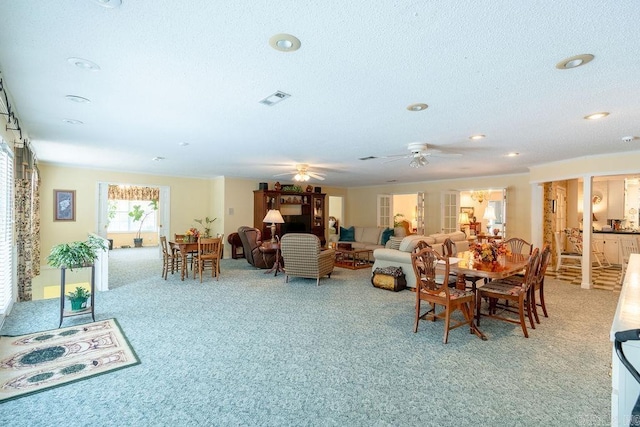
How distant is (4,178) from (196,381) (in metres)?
3.41

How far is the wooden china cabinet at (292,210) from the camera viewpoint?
942 centimetres

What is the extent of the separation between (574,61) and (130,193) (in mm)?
13616

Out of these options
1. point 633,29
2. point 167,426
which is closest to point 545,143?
point 633,29

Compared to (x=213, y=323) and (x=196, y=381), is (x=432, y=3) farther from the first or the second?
(x=213, y=323)

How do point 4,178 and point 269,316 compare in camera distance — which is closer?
point 4,178

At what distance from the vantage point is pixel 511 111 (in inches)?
125

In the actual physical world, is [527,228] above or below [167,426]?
above

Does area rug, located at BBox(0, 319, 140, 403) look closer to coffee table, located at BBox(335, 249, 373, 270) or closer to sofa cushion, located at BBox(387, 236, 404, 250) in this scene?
sofa cushion, located at BBox(387, 236, 404, 250)

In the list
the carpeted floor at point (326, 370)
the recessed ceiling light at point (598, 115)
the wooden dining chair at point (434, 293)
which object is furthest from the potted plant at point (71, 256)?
the recessed ceiling light at point (598, 115)

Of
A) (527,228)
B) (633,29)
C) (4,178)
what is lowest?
(527,228)

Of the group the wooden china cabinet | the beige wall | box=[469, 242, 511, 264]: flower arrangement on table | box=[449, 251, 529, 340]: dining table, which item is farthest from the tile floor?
the wooden china cabinet

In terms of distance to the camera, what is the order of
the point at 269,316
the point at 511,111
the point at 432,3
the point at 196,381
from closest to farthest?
the point at 432,3
the point at 196,381
the point at 511,111
the point at 269,316

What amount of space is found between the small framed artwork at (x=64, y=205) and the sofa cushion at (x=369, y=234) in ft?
25.1

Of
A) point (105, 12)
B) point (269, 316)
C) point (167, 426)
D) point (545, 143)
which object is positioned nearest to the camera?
point (105, 12)
